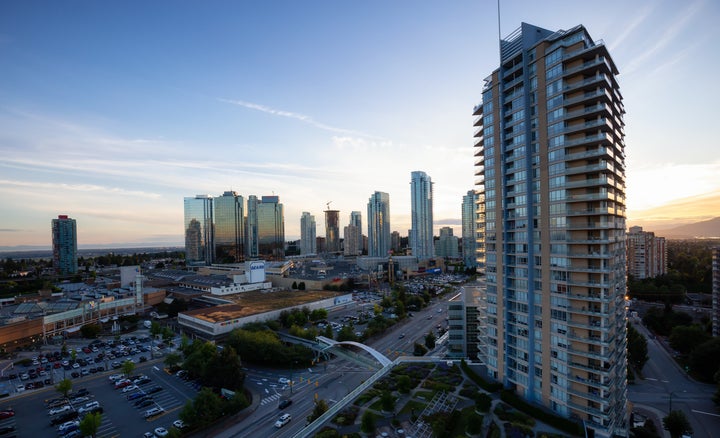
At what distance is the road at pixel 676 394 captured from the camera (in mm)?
32412

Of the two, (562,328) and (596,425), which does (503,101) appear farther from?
(596,425)

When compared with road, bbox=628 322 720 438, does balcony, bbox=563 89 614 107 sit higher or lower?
higher

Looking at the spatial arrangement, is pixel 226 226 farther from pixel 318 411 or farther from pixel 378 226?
pixel 318 411

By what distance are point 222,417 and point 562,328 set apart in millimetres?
30711

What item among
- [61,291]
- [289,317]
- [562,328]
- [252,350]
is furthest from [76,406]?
[61,291]

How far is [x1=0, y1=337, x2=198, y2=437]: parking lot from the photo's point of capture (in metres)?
31.8

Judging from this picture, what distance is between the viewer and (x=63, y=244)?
459 feet

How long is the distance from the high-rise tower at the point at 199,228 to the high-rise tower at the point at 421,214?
94.8 meters

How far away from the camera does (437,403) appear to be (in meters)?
29.8

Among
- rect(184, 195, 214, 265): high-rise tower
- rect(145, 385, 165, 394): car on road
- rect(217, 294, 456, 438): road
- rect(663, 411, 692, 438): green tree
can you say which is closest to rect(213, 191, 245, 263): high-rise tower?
rect(184, 195, 214, 265): high-rise tower

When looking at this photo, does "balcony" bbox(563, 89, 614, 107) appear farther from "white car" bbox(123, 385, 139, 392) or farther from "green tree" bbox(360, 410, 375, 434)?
"white car" bbox(123, 385, 139, 392)

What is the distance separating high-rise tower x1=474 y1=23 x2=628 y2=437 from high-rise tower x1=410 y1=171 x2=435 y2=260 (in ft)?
413

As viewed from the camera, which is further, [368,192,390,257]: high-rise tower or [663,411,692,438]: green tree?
[368,192,390,257]: high-rise tower

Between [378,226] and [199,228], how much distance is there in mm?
87190
